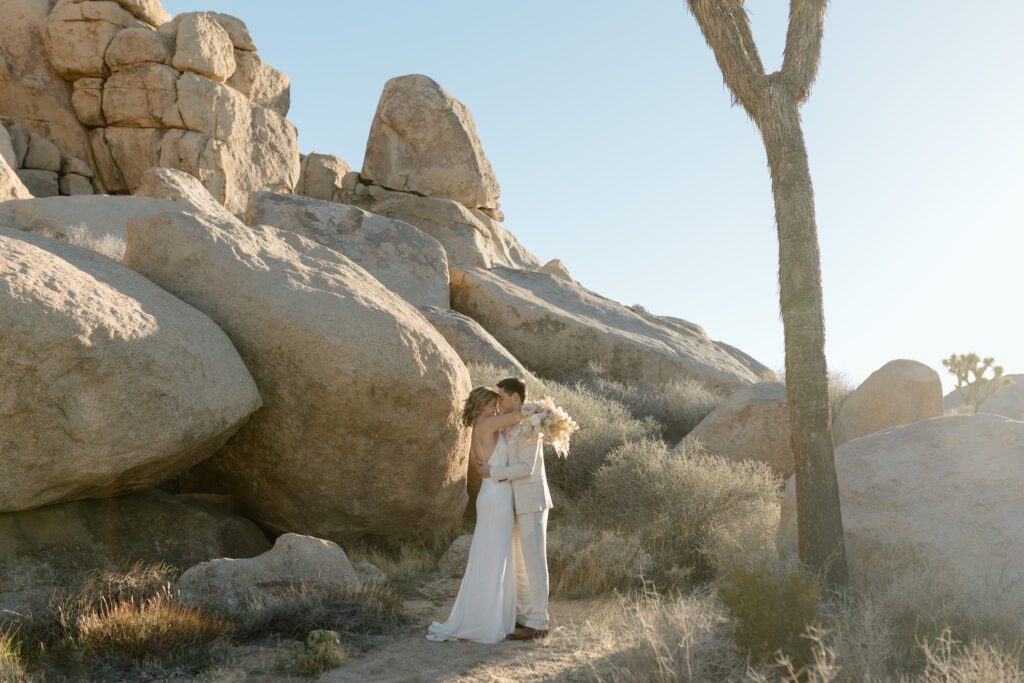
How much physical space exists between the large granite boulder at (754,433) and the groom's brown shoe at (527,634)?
19.0 feet

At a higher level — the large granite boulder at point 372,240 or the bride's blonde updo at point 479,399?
the large granite boulder at point 372,240

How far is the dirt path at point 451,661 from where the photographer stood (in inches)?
226

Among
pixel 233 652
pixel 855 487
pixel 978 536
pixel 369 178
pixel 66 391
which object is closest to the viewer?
pixel 233 652

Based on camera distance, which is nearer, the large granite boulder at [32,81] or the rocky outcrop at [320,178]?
the large granite boulder at [32,81]

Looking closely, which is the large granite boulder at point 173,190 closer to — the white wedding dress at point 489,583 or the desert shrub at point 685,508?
the desert shrub at point 685,508

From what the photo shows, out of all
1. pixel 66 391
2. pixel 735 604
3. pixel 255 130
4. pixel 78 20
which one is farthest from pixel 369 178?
pixel 735 604

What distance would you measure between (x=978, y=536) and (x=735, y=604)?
2892 mm

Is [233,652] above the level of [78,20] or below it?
below

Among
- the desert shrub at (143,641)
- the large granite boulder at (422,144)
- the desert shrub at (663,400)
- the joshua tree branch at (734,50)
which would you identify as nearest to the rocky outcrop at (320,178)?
the large granite boulder at (422,144)

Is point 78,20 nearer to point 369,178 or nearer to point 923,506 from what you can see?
point 369,178

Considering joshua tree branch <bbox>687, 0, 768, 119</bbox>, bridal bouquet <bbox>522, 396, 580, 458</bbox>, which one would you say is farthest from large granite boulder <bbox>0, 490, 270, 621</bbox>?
joshua tree branch <bbox>687, 0, 768, 119</bbox>

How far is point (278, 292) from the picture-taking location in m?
8.25

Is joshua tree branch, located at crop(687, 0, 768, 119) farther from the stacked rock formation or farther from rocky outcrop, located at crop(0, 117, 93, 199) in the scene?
rocky outcrop, located at crop(0, 117, 93, 199)

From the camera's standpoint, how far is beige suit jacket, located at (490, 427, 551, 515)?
22.7 feet
